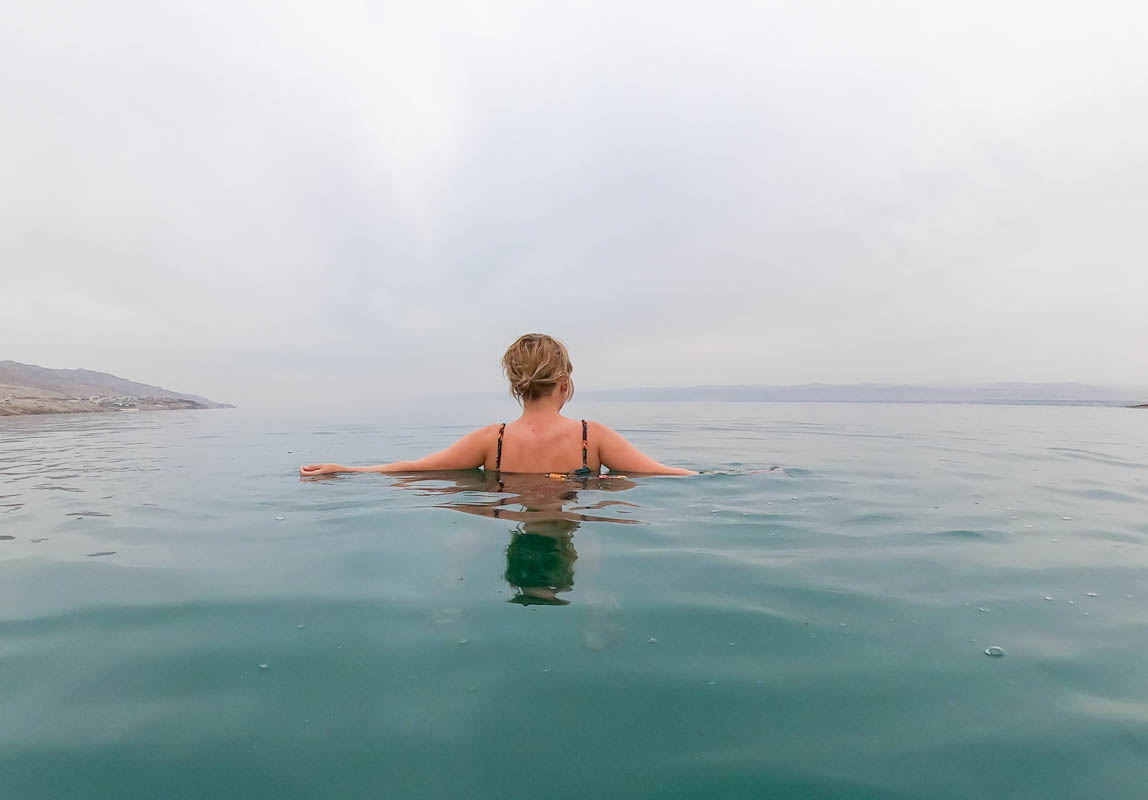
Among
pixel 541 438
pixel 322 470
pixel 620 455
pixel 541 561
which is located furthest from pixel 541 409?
pixel 322 470

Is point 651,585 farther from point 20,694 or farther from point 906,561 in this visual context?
point 20,694

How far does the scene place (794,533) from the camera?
13.4 feet

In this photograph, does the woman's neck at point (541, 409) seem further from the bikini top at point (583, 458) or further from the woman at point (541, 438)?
the bikini top at point (583, 458)

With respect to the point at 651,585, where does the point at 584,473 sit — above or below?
above

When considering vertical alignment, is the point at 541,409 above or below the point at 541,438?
above

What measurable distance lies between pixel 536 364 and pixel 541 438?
793 mm

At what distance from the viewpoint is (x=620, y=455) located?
5.35 metres

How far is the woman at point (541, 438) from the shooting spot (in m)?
4.79

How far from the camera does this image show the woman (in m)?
4.79

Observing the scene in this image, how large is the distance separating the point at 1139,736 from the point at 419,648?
8.90 feet

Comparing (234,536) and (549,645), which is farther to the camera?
(234,536)

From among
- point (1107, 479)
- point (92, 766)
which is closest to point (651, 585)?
point (92, 766)

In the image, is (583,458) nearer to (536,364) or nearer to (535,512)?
(535,512)

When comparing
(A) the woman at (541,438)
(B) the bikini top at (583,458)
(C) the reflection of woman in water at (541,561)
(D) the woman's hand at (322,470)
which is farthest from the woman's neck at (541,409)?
(D) the woman's hand at (322,470)
